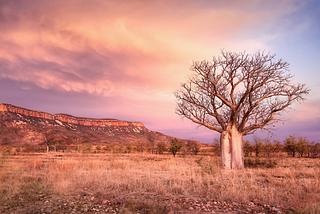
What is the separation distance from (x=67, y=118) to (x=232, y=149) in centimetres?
12531

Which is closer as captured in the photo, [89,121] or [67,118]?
[67,118]

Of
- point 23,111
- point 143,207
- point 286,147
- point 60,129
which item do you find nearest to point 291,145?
point 286,147

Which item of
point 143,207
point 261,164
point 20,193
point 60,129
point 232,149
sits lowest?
point 261,164

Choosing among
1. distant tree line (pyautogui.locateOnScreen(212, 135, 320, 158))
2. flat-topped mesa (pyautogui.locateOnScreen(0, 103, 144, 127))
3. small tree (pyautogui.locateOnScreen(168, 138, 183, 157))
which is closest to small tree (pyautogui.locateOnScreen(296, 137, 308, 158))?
→ distant tree line (pyautogui.locateOnScreen(212, 135, 320, 158))

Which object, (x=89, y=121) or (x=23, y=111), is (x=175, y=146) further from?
(x=89, y=121)

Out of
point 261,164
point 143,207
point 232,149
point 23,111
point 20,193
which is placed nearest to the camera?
point 143,207

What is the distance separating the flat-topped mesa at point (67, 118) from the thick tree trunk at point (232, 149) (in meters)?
108

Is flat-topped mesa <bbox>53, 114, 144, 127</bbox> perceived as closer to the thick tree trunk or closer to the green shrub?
the green shrub

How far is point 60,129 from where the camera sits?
95375 mm

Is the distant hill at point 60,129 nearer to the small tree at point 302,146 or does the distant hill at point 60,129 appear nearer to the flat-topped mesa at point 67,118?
the flat-topped mesa at point 67,118

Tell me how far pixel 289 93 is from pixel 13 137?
79.0 m

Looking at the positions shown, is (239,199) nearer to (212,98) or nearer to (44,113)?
(212,98)

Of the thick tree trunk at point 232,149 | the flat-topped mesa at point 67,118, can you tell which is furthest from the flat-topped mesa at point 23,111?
the thick tree trunk at point 232,149

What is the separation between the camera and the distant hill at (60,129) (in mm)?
66000
